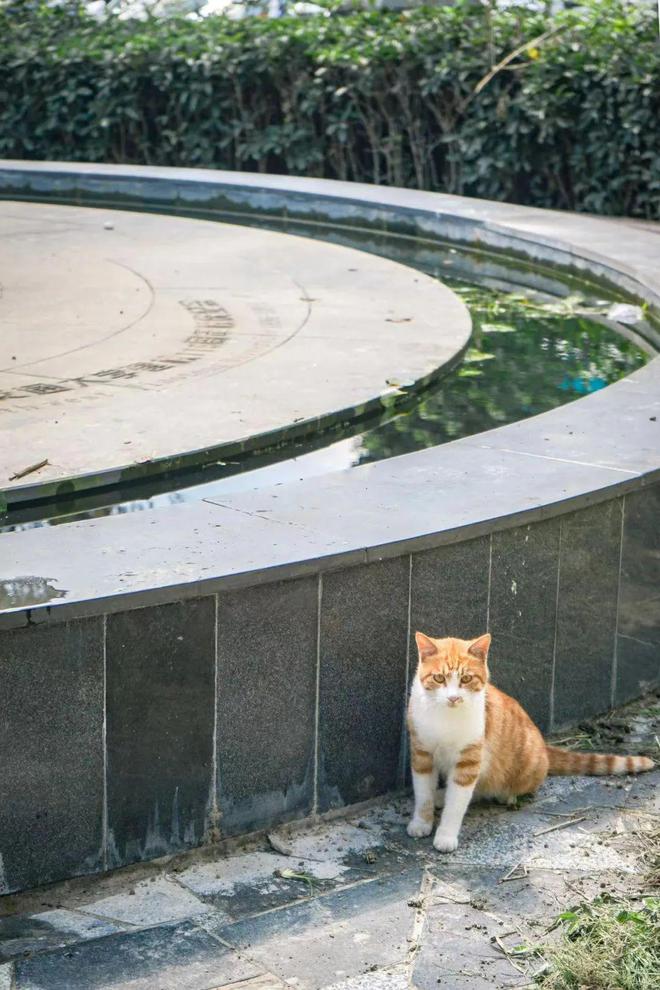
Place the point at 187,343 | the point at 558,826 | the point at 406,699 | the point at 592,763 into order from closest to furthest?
the point at 558,826
the point at 406,699
the point at 592,763
the point at 187,343

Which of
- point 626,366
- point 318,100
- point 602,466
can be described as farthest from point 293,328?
point 318,100

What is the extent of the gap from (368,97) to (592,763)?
9.81 metres

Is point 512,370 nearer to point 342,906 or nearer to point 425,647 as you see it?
point 425,647

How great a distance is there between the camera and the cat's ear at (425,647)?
401 cm

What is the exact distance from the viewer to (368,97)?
13.2m

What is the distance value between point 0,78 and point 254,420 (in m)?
10.4

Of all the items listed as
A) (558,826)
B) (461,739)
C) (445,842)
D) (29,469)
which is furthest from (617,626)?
(29,469)

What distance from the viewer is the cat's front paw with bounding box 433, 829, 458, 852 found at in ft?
13.1

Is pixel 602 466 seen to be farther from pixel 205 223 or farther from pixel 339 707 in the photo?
pixel 205 223

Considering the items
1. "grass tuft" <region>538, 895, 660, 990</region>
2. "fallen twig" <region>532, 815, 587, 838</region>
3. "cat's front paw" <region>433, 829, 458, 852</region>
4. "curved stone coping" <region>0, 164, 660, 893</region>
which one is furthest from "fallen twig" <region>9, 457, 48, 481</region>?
"grass tuft" <region>538, 895, 660, 990</region>

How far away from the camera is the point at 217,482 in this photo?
5285 mm

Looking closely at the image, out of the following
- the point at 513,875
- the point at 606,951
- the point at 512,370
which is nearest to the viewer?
the point at 606,951

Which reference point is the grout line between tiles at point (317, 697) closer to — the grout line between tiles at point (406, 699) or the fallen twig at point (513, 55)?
the grout line between tiles at point (406, 699)

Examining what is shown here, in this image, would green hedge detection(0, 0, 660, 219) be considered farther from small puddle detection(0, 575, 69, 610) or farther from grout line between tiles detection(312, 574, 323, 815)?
small puddle detection(0, 575, 69, 610)
